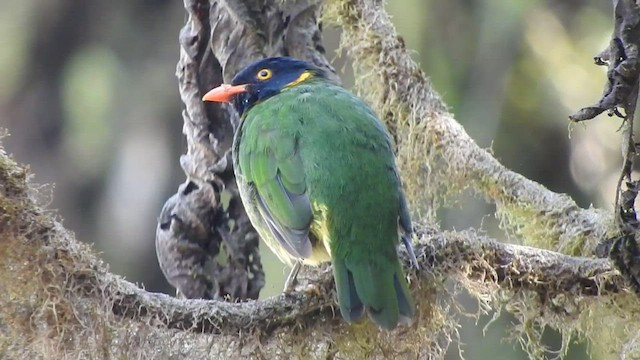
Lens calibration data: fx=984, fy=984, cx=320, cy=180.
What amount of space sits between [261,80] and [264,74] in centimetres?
3

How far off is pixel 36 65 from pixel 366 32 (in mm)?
4263

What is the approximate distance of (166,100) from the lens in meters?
7.36

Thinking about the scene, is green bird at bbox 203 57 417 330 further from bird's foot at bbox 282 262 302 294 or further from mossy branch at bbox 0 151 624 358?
mossy branch at bbox 0 151 624 358

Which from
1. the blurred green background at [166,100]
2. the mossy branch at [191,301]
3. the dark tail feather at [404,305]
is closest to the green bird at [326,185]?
the dark tail feather at [404,305]

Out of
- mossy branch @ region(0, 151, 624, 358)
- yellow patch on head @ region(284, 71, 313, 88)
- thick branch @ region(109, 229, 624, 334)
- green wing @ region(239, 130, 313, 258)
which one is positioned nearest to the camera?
mossy branch @ region(0, 151, 624, 358)

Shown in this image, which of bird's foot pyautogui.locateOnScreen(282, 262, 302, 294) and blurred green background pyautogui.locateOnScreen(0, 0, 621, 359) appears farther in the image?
blurred green background pyautogui.locateOnScreen(0, 0, 621, 359)

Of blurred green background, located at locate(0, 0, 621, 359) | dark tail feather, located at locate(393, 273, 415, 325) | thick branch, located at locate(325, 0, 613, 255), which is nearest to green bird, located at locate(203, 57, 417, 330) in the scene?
dark tail feather, located at locate(393, 273, 415, 325)

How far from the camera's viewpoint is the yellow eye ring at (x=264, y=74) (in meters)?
3.77

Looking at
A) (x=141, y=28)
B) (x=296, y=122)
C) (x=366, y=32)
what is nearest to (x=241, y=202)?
(x=296, y=122)

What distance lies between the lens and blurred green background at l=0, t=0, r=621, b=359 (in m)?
5.53

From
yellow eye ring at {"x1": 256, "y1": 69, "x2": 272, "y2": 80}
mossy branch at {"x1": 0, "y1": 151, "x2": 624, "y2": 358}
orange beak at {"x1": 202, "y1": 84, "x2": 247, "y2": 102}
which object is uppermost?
yellow eye ring at {"x1": 256, "y1": 69, "x2": 272, "y2": 80}

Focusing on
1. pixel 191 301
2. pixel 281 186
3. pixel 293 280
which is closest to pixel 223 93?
pixel 281 186

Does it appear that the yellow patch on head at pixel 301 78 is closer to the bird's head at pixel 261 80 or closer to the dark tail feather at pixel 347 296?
the bird's head at pixel 261 80

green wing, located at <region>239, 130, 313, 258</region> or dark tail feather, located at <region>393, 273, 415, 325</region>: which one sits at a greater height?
green wing, located at <region>239, 130, 313, 258</region>
